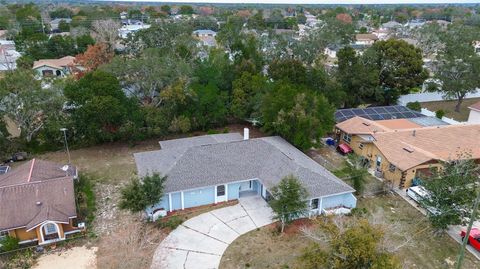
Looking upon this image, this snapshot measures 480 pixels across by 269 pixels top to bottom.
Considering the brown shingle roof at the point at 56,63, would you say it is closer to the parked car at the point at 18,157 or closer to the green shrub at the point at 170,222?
the parked car at the point at 18,157

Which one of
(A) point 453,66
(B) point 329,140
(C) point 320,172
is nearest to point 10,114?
(C) point 320,172

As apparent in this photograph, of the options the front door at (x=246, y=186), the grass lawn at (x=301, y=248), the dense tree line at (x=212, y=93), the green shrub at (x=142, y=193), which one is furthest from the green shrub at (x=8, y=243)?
the front door at (x=246, y=186)

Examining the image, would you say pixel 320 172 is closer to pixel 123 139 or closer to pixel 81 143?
pixel 123 139

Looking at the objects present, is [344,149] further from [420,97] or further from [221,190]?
[420,97]

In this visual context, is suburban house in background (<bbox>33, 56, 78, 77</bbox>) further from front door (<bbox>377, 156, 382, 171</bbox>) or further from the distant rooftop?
front door (<bbox>377, 156, 382, 171</bbox>)

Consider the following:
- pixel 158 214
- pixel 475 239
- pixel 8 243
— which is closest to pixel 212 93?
pixel 158 214
